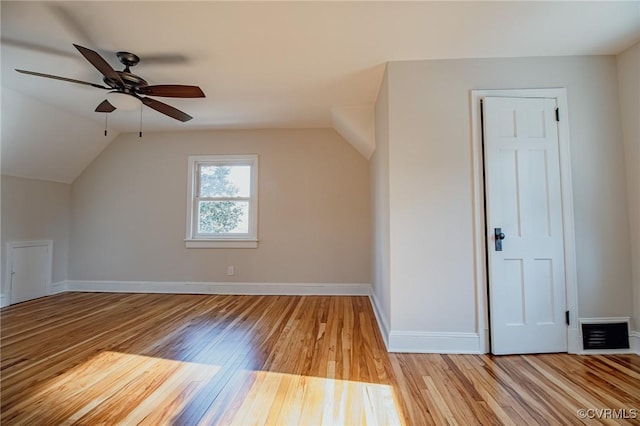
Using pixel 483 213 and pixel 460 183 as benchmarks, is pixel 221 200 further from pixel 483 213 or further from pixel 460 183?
pixel 483 213

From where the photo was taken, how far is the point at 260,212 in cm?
411

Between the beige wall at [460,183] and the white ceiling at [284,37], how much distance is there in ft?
0.56

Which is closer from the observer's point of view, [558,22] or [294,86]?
[558,22]

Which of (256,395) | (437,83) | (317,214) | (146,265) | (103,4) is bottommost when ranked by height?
(256,395)

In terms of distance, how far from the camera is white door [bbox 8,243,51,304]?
3576 mm

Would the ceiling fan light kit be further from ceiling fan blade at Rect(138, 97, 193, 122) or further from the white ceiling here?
the white ceiling

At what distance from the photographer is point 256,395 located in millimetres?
1654

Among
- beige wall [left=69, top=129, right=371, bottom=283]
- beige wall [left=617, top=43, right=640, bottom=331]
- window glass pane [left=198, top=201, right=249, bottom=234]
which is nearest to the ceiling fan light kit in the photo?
beige wall [left=69, top=129, right=371, bottom=283]

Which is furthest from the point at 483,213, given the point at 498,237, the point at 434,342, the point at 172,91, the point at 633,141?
the point at 172,91

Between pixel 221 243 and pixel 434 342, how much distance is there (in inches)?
123

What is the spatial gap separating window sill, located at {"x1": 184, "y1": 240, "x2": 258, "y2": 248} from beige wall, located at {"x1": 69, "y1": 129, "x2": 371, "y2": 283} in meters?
0.08

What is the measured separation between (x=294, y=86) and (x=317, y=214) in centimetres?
181

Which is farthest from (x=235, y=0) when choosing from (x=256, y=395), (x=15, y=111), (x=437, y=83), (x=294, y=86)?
(x=15, y=111)

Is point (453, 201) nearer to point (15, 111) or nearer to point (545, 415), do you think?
point (545, 415)
